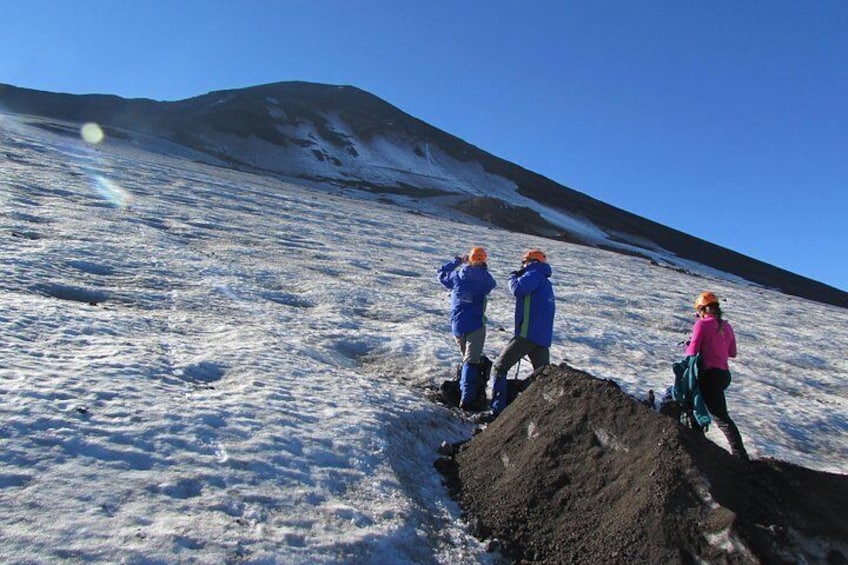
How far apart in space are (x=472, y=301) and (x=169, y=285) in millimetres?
5107

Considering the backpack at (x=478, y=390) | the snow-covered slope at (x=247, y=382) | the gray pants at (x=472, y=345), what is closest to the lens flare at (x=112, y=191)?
the snow-covered slope at (x=247, y=382)

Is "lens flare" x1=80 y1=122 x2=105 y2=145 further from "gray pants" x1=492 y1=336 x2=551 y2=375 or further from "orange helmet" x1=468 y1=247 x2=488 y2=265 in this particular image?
"gray pants" x1=492 y1=336 x2=551 y2=375

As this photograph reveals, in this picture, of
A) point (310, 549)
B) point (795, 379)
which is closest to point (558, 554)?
point (310, 549)

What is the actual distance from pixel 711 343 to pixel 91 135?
44161 mm

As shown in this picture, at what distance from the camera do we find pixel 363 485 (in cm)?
463

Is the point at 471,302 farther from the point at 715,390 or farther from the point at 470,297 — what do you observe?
the point at 715,390

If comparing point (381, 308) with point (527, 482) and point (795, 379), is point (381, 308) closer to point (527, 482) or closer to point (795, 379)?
point (527, 482)

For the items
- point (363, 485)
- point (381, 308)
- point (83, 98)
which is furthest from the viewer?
point (83, 98)

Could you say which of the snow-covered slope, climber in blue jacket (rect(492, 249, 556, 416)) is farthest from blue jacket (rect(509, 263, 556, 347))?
the snow-covered slope

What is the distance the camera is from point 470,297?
25.5ft

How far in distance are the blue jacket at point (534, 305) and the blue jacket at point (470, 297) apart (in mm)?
499

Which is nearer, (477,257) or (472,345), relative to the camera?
(472,345)

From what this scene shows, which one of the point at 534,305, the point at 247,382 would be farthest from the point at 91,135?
the point at 534,305

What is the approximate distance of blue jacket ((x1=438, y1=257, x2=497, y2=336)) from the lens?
7699mm
